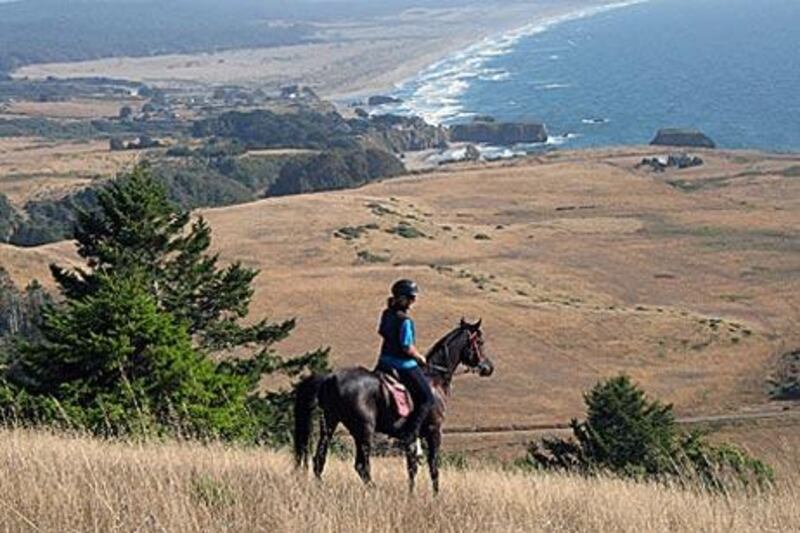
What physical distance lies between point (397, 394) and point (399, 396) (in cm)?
3

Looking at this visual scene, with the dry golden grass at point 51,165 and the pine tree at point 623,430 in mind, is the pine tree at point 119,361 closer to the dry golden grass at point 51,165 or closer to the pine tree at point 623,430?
the pine tree at point 623,430

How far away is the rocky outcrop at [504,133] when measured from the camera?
152m

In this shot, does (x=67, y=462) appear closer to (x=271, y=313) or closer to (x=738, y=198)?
(x=271, y=313)

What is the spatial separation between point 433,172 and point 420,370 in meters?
114

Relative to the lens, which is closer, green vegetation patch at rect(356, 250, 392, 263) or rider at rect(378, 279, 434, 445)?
rider at rect(378, 279, 434, 445)

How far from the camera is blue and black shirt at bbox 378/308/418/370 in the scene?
30.5 feet

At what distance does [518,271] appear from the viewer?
232ft

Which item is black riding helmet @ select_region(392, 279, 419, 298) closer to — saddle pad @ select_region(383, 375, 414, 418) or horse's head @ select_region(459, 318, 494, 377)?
saddle pad @ select_region(383, 375, 414, 418)

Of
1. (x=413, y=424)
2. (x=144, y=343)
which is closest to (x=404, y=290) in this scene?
(x=413, y=424)

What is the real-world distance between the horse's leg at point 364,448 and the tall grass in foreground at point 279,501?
15 centimetres

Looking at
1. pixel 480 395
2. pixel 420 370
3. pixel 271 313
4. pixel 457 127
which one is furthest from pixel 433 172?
pixel 420 370

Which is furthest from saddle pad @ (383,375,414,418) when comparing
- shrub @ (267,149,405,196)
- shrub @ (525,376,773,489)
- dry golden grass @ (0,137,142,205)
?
shrub @ (267,149,405,196)

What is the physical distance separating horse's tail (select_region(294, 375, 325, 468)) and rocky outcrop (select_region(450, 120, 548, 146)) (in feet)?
466

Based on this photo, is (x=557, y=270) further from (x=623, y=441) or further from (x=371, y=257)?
(x=623, y=441)
